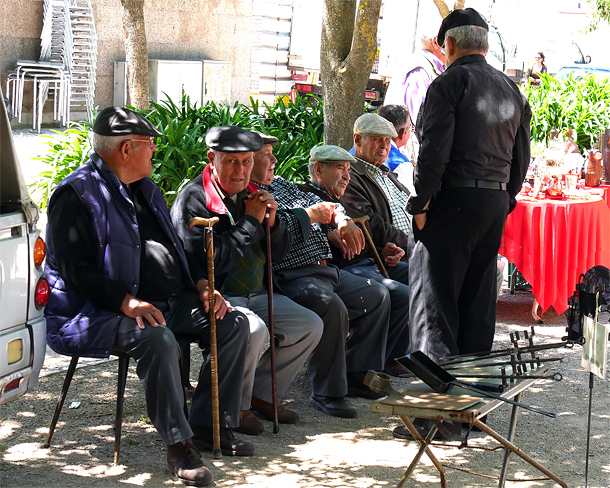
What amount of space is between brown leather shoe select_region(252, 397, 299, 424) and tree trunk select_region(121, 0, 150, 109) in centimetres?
538

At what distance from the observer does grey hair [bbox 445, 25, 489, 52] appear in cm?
448

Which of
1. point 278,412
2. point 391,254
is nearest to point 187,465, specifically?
point 278,412

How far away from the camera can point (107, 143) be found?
4.20 m

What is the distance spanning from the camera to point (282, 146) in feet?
26.7

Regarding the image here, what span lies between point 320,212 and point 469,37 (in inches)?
49.3

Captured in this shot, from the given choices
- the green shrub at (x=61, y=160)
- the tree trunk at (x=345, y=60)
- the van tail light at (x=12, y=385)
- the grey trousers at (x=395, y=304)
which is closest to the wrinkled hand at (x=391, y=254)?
the grey trousers at (x=395, y=304)

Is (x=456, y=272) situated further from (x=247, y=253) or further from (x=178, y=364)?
(x=178, y=364)

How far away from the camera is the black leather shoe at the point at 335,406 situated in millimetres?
4910

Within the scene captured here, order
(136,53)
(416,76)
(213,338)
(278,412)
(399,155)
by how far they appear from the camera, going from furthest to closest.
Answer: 1. (136,53)
2. (416,76)
3. (399,155)
4. (278,412)
5. (213,338)

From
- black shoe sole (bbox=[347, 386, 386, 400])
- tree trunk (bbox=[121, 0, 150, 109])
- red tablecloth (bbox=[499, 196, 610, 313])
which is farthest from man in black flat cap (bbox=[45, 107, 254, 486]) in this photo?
tree trunk (bbox=[121, 0, 150, 109])

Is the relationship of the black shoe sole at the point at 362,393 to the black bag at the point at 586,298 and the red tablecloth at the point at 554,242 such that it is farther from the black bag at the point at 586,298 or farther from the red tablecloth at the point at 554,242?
the red tablecloth at the point at 554,242

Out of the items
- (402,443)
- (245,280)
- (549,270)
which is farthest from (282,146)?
(402,443)

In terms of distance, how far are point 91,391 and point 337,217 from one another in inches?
68.7

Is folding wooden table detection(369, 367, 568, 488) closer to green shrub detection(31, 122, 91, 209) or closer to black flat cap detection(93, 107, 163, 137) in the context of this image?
black flat cap detection(93, 107, 163, 137)
